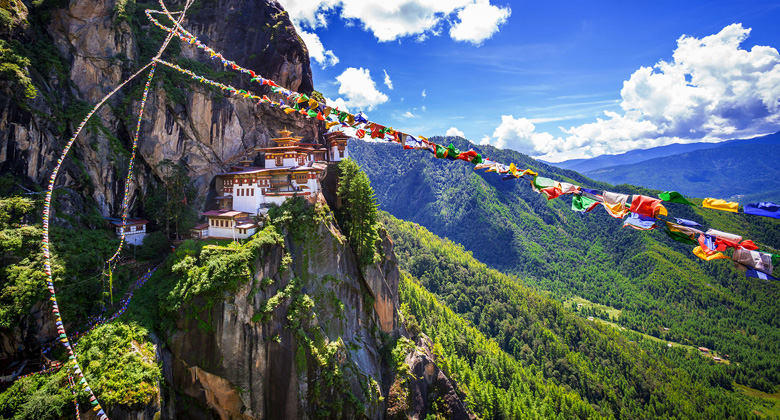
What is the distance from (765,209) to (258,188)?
126ft

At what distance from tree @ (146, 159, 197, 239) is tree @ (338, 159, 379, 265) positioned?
17.4 metres

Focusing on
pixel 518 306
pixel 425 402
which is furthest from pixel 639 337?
pixel 425 402

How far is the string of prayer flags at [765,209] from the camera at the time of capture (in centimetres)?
1020

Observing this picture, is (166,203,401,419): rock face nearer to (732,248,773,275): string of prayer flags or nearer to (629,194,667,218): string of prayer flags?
(629,194,667,218): string of prayer flags

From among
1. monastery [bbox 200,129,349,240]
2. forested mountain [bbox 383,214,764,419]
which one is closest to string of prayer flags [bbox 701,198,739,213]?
monastery [bbox 200,129,349,240]

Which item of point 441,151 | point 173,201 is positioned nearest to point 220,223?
point 173,201

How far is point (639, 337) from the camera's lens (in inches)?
5039

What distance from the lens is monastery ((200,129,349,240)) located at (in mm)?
34625

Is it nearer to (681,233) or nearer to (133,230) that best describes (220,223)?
(133,230)

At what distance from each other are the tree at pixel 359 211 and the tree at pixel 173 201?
17384 mm

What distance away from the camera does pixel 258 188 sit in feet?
122

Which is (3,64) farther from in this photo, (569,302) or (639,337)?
(569,302)

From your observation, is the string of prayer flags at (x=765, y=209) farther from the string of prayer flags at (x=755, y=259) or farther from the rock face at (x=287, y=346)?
the rock face at (x=287, y=346)

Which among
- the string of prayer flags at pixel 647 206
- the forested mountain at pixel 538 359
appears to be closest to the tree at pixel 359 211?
the forested mountain at pixel 538 359
